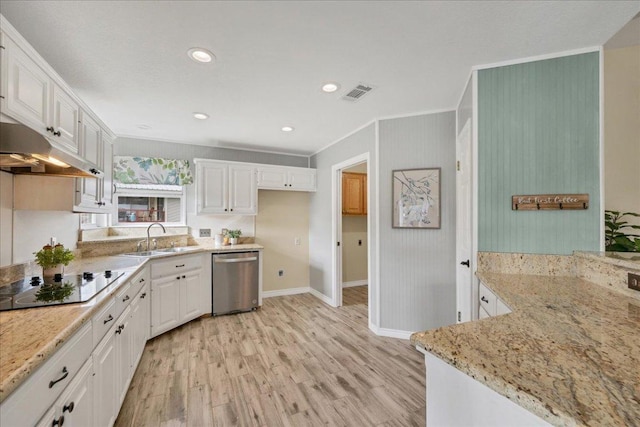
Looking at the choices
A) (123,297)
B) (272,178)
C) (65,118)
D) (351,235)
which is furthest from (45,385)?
(351,235)

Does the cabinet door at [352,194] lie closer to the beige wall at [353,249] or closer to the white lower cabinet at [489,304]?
the beige wall at [353,249]

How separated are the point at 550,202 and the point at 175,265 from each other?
3.61 metres

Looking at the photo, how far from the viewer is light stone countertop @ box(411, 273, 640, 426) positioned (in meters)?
0.61

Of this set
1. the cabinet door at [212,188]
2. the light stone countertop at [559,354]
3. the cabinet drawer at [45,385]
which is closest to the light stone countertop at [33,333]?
the cabinet drawer at [45,385]

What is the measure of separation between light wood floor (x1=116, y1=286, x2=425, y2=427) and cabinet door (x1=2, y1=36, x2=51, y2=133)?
6.36 ft

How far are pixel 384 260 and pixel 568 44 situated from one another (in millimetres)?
2318

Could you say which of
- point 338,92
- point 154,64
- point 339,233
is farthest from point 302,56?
point 339,233

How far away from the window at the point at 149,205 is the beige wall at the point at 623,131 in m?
4.80

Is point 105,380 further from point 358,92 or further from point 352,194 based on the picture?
point 352,194

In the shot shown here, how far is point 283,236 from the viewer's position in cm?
472

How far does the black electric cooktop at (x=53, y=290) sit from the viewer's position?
134 centimetres

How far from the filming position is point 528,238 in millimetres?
1980

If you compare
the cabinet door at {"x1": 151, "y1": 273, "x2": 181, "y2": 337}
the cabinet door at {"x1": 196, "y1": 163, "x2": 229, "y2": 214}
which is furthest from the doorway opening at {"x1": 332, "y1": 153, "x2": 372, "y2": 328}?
the cabinet door at {"x1": 151, "y1": 273, "x2": 181, "y2": 337}

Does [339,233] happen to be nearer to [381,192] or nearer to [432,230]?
[381,192]
